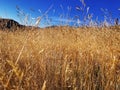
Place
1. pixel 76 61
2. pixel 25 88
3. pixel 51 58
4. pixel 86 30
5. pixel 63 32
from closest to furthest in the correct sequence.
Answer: pixel 25 88, pixel 51 58, pixel 76 61, pixel 86 30, pixel 63 32

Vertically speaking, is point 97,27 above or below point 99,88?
above

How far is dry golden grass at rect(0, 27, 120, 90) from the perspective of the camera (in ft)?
6.37

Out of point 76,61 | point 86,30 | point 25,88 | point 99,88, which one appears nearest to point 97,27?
point 86,30

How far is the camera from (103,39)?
386 centimetres

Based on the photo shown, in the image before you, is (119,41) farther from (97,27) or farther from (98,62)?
(97,27)

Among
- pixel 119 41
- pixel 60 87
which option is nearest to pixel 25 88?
pixel 60 87

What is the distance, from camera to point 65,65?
89.0 inches

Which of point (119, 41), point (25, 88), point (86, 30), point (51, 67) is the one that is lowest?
point (25, 88)

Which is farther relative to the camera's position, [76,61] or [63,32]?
[63,32]

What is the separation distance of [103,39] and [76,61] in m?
1.04

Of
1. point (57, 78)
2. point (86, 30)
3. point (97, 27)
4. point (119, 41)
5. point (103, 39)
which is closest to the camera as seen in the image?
point (57, 78)

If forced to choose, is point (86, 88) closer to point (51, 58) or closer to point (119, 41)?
point (51, 58)

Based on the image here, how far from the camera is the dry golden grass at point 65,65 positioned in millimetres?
1942

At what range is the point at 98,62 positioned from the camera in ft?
9.46
